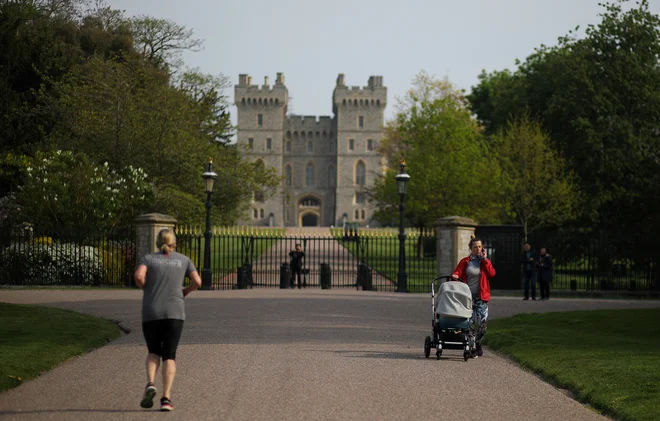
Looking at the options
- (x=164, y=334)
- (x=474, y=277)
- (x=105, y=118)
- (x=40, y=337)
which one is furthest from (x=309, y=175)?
(x=164, y=334)

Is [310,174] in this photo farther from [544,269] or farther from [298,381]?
[298,381]

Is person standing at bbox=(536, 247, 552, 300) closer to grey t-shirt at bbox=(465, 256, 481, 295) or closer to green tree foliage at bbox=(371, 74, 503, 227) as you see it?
grey t-shirt at bbox=(465, 256, 481, 295)

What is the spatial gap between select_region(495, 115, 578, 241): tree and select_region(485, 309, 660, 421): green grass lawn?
17.8 m

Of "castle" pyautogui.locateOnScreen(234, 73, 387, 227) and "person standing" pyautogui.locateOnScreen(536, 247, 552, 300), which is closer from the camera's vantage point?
"person standing" pyautogui.locateOnScreen(536, 247, 552, 300)

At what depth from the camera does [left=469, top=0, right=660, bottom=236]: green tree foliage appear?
3281 cm

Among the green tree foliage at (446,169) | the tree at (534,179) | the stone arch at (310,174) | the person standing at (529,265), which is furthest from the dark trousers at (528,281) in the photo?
the stone arch at (310,174)

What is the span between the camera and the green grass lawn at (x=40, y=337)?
966 cm

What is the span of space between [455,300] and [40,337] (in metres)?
5.63

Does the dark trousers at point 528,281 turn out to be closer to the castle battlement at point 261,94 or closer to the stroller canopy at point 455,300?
the stroller canopy at point 455,300

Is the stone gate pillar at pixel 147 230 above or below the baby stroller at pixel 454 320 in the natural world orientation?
above

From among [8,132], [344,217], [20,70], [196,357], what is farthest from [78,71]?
[344,217]

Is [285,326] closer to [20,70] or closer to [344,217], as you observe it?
[20,70]

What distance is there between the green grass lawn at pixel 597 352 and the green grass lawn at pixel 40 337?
553cm

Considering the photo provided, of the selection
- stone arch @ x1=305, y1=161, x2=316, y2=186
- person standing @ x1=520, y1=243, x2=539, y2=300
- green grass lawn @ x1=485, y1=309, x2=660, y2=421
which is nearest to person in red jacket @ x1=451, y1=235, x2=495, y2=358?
green grass lawn @ x1=485, y1=309, x2=660, y2=421
